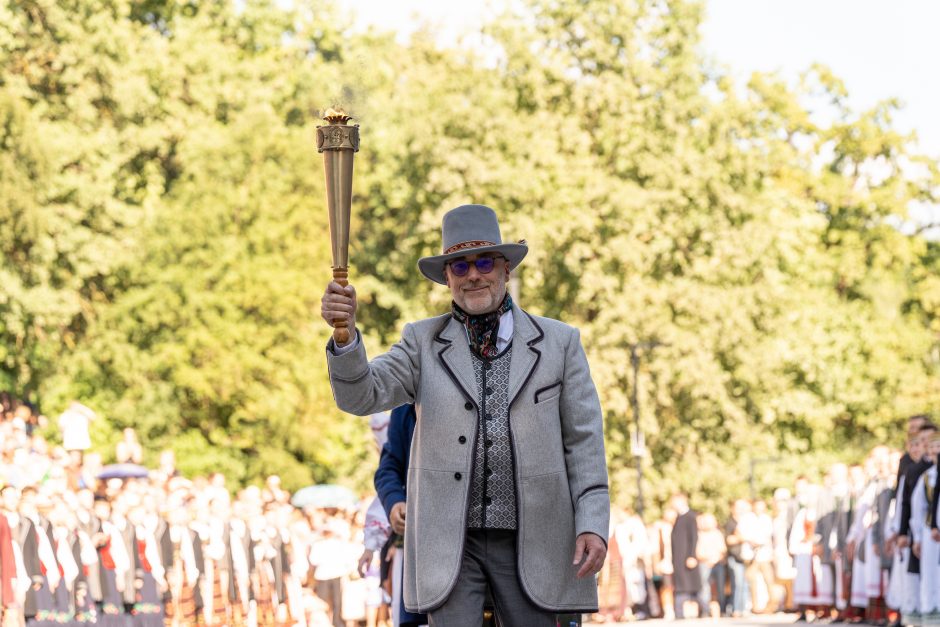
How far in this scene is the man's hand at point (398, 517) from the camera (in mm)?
8409

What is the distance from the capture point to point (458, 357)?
21.7ft

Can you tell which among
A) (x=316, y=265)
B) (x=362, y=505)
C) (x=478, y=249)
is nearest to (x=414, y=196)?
(x=316, y=265)

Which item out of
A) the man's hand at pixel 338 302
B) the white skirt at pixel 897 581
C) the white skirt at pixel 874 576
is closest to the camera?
the man's hand at pixel 338 302

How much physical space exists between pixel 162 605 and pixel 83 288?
24.9 m

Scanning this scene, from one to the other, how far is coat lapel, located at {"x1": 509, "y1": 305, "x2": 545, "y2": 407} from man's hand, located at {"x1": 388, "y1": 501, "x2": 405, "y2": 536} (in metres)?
1.91

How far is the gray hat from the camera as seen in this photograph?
6.62m

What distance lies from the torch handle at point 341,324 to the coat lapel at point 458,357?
0.65 metres

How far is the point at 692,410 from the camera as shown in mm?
43688

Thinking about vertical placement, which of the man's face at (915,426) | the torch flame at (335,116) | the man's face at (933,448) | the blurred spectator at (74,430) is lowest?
the torch flame at (335,116)

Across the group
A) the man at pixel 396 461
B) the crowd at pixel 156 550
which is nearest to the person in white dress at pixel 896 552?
the crowd at pixel 156 550

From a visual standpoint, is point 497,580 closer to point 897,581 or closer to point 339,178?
point 339,178

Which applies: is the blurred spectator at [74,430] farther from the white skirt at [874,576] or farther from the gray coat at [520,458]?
the gray coat at [520,458]

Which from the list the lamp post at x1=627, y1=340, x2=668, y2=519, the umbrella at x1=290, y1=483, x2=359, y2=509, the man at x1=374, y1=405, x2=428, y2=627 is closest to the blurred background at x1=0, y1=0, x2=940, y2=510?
the lamp post at x1=627, y1=340, x2=668, y2=519

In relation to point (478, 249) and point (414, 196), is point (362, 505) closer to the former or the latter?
point (478, 249)
